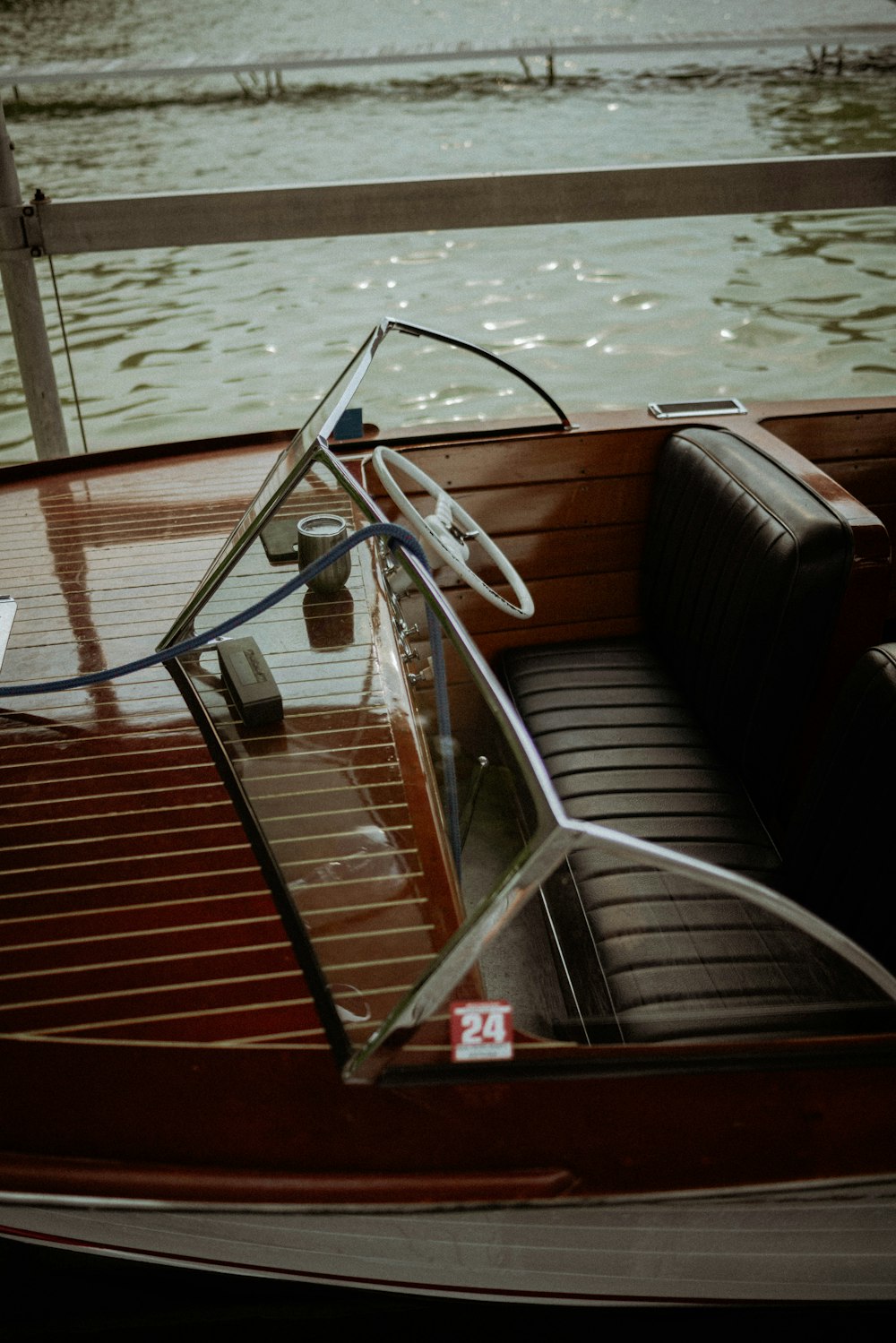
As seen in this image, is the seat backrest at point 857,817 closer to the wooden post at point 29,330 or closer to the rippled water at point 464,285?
the wooden post at point 29,330

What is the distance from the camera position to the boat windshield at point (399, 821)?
962 millimetres

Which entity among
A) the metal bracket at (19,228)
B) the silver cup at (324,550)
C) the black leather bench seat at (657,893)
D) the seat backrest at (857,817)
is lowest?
the black leather bench seat at (657,893)

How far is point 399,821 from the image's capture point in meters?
1.19

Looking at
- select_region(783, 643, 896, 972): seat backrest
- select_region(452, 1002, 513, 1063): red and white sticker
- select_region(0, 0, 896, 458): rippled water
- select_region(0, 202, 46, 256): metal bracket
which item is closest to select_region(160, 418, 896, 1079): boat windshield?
select_region(452, 1002, 513, 1063): red and white sticker

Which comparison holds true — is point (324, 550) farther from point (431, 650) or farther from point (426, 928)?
point (426, 928)

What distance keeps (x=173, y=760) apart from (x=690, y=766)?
990 millimetres

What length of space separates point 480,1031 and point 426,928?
0.41 feet

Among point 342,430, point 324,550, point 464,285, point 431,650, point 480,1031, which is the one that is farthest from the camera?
point 464,285

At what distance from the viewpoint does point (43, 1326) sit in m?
1.31

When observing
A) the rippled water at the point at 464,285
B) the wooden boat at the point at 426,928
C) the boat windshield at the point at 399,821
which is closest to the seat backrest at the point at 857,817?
the wooden boat at the point at 426,928

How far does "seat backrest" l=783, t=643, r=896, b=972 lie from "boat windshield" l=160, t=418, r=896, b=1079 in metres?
0.12

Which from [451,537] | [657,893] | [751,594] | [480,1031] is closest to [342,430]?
[451,537]

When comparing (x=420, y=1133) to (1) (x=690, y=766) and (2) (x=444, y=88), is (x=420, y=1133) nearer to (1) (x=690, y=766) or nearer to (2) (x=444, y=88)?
(1) (x=690, y=766)

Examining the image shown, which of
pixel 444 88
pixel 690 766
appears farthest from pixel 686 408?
pixel 444 88
